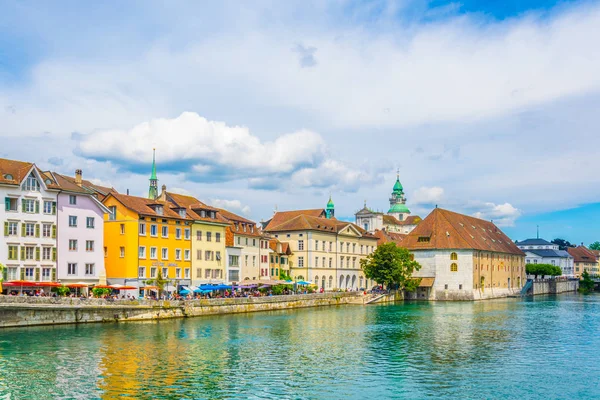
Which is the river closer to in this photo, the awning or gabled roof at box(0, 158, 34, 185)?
gabled roof at box(0, 158, 34, 185)

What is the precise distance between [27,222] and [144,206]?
15405 mm

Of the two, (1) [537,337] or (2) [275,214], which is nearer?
(1) [537,337]

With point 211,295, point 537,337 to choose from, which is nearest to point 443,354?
point 537,337

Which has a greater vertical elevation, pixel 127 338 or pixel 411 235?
pixel 411 235

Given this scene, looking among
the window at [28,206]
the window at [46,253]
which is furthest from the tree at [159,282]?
the window at [28,206]

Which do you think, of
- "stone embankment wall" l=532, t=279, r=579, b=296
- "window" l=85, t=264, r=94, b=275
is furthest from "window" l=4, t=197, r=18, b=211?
"stone embankment wall" l=532, t=279, r=579, b=296

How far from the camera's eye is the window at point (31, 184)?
59959mm

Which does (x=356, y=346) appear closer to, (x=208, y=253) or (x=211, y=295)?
(x=211, y=295)

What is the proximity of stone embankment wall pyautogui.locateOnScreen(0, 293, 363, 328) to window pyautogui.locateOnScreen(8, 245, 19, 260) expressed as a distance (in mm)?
7581

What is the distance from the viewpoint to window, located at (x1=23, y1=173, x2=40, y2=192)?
60.0 metres

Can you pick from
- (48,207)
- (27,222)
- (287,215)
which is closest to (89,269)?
(48,207)

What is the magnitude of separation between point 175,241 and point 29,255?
1878 cm

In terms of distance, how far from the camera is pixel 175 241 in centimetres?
7556

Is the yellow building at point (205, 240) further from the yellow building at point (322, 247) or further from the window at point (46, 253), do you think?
the yellow building at point (322, 247)
